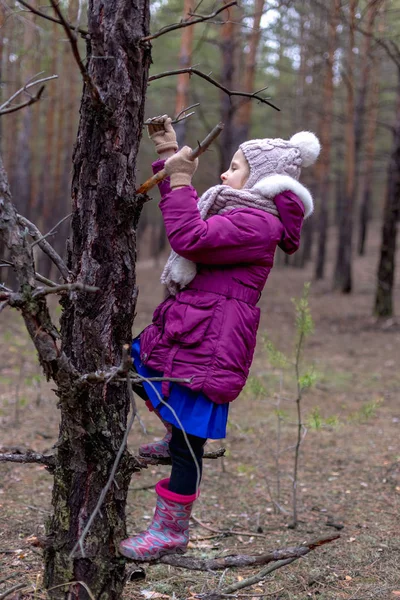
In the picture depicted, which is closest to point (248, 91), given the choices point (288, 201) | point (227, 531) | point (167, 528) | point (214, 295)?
point (227, 531)

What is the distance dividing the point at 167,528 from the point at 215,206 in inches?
47.9

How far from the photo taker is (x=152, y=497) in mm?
4043

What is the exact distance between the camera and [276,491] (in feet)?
14.2

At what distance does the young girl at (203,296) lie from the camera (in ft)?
7.18

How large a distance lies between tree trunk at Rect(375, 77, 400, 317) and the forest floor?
9.15ft

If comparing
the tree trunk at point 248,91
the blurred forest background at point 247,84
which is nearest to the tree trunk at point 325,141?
the blurred forest background at point 247,84

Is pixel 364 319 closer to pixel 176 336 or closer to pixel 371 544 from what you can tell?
pixel 371 544

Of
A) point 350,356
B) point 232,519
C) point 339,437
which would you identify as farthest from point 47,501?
point 350,356

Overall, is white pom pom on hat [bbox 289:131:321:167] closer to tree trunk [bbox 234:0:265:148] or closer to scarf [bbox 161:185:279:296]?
scarf [bbox 161:185:279:296]

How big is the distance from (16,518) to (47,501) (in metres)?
0.41

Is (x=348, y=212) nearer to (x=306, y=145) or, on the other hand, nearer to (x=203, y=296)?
(x=306, y=145)

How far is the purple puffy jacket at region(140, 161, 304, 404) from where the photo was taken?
2.16m

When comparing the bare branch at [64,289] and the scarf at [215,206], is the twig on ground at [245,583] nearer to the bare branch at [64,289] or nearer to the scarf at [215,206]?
the scarf at [215,206]

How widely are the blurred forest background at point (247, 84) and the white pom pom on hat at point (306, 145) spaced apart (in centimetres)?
42
